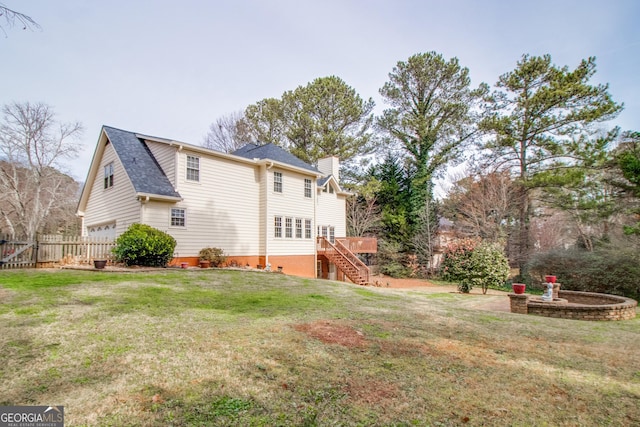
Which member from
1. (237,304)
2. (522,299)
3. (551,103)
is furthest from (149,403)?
(551,103)

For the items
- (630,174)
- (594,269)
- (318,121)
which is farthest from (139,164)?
(594,269)

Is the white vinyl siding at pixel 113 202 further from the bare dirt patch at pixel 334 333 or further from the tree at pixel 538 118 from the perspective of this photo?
the tree at pixel 538 118

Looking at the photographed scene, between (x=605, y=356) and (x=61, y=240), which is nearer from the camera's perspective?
(x=605, y=356)

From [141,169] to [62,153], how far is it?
18.9 metres

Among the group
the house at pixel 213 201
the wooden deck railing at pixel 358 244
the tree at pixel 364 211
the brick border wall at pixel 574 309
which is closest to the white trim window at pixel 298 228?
the house at pixel 213 201

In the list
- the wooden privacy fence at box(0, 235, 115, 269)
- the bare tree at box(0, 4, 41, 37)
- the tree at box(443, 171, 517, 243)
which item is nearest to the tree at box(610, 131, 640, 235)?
the tree at box(443, 171, 517, 243)

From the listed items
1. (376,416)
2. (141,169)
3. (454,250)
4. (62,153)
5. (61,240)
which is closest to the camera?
(376,416)

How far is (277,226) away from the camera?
18.1 meters

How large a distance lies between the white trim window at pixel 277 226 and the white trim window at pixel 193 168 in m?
4.74

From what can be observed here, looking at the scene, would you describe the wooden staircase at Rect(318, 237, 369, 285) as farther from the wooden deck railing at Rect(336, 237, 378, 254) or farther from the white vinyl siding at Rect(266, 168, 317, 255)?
the white vinyl siding at Rect(266, 168, 317, 255)

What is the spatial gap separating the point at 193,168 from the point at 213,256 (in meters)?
4.29

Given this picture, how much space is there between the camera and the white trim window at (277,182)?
18.0m

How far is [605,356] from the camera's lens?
4.98m

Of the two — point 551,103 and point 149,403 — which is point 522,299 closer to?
point 149,403
